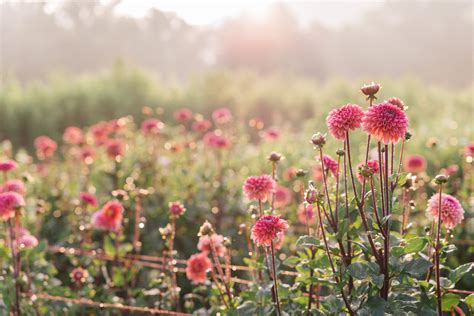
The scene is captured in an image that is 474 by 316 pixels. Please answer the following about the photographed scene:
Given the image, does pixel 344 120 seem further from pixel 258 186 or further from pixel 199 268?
pixel 199 268

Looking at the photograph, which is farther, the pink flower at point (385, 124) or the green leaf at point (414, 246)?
the green leaf at point (414, 246)

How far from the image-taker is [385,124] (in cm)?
136

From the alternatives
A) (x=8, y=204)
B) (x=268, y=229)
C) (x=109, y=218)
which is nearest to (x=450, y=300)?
(x=268, y=229)

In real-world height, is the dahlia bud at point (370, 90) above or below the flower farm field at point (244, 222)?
above

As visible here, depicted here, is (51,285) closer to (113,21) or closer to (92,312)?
(92,312)

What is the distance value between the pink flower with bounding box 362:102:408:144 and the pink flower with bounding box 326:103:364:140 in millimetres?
61

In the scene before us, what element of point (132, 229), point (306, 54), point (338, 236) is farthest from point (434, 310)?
point (306, 54)

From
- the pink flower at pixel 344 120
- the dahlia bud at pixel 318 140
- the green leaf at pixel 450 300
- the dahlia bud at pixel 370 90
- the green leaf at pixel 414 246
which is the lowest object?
the green leaf at pixel 450 300

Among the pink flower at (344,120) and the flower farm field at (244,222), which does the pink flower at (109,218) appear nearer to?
the flower farm field at (244,222)

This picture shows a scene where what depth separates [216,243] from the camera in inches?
77.6

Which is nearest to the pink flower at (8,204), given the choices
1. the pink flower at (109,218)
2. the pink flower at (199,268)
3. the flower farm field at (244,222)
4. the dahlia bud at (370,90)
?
the flower farm field at (244,222)

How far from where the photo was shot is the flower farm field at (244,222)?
1510mm

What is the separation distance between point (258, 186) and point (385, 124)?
1.49 feet

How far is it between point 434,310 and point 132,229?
6.45 ft
